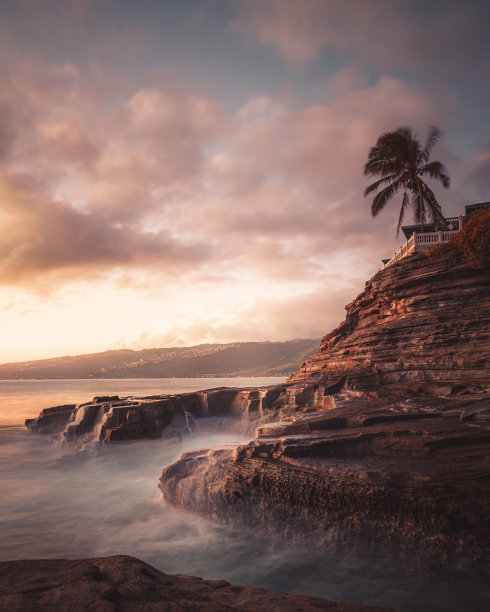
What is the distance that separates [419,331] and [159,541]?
567 inches

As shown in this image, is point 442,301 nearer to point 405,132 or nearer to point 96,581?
point 405,132

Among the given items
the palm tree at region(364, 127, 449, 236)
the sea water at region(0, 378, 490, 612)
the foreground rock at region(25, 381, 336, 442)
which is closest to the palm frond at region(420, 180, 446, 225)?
the palm tree at region(364, 127, 449, 236)

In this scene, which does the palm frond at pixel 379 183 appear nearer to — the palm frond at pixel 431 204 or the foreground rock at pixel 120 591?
the palm frond at pixel 431 204

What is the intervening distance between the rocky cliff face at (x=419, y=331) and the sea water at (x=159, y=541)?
30.0 feet

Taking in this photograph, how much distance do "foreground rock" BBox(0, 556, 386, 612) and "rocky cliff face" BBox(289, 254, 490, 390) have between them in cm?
1257

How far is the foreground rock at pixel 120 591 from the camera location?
163 inches

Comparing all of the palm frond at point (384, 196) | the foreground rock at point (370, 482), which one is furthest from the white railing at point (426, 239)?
the foreground rock at point (370, 482)

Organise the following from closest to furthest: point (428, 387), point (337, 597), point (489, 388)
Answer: point (337, 597) → point (489, 388) → point (428, 387)

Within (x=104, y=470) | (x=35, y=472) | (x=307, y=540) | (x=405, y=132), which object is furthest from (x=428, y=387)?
(x=35, y=472)

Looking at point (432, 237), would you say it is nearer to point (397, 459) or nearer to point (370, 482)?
point (397, 459)

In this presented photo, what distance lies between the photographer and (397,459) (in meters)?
9.44

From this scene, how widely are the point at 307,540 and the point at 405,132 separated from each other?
88.3 feet

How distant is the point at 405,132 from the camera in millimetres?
24578

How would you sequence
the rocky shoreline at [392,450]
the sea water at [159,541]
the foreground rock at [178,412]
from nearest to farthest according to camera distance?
1. the sea water at [159,541]
2. the rocky shoreline at [392,450]
3. the foreground rock at [178,412]
